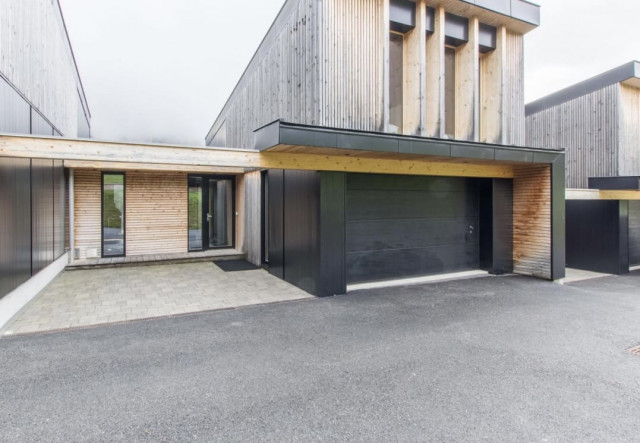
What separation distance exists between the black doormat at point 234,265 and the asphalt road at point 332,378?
11.5 feet

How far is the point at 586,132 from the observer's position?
1039cm

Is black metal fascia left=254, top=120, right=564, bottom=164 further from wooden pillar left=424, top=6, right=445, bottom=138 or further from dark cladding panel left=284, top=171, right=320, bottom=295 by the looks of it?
wooden pillar left=424, top=6, right=445, bottom=138

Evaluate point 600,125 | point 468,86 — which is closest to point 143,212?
point 468,86

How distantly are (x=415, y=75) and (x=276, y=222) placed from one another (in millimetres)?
4282

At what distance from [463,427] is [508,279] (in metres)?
5.85

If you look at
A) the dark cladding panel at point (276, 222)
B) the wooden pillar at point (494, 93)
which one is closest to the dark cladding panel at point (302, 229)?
the dark cladding panel at point (276, 222)

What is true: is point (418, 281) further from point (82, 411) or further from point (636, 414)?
point (82, 411)

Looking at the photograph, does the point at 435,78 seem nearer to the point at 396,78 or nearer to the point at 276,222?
the point at 396,78

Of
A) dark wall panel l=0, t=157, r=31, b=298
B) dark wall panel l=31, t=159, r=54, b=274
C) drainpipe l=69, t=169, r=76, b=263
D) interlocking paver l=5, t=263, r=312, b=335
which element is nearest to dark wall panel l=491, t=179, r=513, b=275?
interlocking paver l=5, t=263, r=312, b=335

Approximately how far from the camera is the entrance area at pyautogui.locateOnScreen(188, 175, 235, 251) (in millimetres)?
10469

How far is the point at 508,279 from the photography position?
24.5 ft

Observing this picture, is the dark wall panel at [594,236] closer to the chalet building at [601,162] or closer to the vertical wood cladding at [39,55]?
the chalet building at [601,162]

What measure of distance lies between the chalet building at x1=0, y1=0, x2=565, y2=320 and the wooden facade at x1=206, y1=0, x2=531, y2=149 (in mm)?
26

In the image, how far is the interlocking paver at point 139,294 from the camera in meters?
4.82
